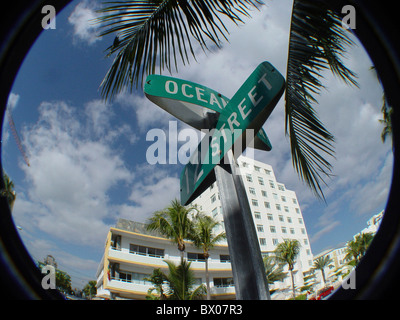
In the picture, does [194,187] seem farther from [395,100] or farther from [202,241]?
[202,241]

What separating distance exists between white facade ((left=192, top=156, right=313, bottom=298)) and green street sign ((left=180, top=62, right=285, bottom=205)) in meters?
30.8

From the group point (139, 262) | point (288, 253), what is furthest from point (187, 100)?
point (288, 253)

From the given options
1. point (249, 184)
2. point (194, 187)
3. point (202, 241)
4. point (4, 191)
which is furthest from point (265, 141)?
point (249, 184)

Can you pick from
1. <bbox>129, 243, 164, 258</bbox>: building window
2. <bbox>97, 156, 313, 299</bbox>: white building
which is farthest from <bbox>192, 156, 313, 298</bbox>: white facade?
<bbox>129, 243, 164, 258</bbox>: building window

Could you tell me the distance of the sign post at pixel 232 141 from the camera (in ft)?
3.71

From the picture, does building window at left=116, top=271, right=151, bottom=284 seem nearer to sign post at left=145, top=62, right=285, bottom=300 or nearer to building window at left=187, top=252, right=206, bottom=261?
building window at left=187, top=252, right=206, bottom=261

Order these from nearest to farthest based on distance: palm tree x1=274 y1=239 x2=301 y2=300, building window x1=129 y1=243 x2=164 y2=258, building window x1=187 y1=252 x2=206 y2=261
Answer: building window x1=129 y1=243 x2=164 y2=258 → palm tree x1=274 y1=239 x2=301 y2=300 → building window x1=187 y1=252 x2=206 y2=261

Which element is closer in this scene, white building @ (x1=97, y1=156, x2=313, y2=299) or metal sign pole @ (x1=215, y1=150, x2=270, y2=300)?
metal sign pole @ (x1=215, y1=150, x2=270, y2=300)

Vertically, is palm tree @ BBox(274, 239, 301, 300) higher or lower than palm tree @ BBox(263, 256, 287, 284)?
higher

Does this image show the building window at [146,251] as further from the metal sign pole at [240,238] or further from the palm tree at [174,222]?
the metal sign pole at [240,238]

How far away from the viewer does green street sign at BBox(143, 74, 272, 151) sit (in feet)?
5.35

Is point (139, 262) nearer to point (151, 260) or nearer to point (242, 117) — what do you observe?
point (151, 260)

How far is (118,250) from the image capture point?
19750mm
